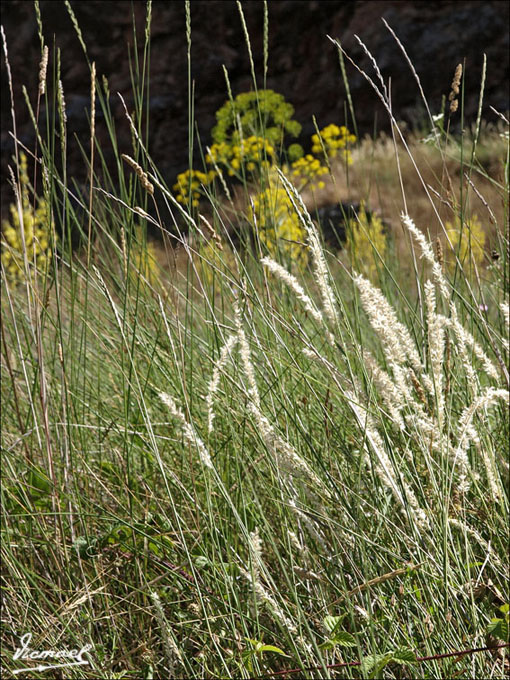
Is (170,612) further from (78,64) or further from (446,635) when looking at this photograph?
(78,64)

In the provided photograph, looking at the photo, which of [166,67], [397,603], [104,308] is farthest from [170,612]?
[166,67]

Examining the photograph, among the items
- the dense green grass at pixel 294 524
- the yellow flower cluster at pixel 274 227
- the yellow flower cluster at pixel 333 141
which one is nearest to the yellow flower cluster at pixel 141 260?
the dense green grass at pixel 294 524

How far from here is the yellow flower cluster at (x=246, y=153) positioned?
4.69ft

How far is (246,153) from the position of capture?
13.1ft

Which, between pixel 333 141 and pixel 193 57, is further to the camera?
pixel 193 57

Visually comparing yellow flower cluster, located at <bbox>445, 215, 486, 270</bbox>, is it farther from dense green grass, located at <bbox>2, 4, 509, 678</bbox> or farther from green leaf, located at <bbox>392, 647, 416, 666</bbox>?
green leaf, located at <bbox>392, 647, 416, 666</bbox>

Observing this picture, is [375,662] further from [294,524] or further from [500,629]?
[294,524]

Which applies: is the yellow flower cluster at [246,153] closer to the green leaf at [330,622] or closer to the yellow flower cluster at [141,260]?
the yellow flower cluster at [141,260]

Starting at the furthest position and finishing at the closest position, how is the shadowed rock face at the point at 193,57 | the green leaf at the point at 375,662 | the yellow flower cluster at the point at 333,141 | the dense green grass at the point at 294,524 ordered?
the shadowed rock face at the point at 193,57, the yellow flower cluster at the point at 333,141, the dense green grass at the point at 294,524, the green leaf at the point at 375,662

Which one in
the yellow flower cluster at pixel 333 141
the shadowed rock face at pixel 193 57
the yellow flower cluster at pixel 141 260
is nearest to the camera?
the yellow flower cluster at pixel 141 260

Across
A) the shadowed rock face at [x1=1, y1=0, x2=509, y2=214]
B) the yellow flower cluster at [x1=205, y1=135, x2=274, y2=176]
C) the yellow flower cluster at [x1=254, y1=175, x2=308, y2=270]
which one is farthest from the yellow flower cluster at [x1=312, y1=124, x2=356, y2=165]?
the shadowed rock face at [x1=1, y1=0, x2=509, y2=214]

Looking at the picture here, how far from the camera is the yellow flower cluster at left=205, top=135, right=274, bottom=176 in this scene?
4.69 ft

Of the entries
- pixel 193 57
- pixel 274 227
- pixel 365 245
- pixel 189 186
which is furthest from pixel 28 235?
pixel 193 57

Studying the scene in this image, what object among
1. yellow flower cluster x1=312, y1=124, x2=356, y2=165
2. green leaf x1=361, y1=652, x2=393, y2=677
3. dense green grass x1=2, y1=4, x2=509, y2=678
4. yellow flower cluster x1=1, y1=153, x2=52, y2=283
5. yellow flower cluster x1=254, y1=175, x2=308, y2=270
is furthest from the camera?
yellow flower cluster x1=312, y1=124, x2=356, y2=165
